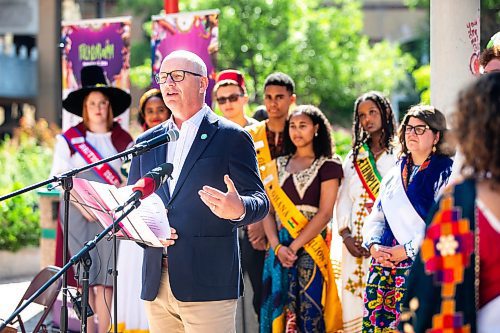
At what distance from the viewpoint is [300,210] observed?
6805 millimetres

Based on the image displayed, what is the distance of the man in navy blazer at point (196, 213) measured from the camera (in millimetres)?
4836

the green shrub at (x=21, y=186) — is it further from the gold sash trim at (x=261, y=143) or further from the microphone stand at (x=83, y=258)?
the microphone stand at (x=83, y=258)

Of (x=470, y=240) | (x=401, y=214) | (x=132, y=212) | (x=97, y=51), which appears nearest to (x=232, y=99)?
(x=97, y=51)

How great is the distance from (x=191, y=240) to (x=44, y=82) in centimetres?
2491

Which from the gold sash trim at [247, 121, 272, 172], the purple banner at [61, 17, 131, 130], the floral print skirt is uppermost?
the purple banner at [61, 17, 131, 130]

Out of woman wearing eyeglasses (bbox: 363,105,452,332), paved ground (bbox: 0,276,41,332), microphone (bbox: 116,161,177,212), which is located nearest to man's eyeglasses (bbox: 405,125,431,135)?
woman wearing eyeglasses (bbox: 363,105,452,332)

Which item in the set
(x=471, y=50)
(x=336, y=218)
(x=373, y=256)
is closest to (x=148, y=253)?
(x=373, y=256)

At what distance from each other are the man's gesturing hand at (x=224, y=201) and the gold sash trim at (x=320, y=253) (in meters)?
2.27

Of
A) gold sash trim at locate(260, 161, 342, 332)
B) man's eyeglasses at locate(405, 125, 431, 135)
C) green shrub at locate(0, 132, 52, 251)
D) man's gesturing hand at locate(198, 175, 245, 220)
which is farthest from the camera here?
green shrub at locate(0, 132, 52, 251)

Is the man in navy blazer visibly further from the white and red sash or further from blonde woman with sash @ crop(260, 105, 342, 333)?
the white and red sash

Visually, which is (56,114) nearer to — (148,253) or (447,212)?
(148,253)

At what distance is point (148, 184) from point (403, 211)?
1.88 m

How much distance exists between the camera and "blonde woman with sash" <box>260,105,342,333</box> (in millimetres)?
6730

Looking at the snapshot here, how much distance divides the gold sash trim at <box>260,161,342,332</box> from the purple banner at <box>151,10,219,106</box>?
138 cm
